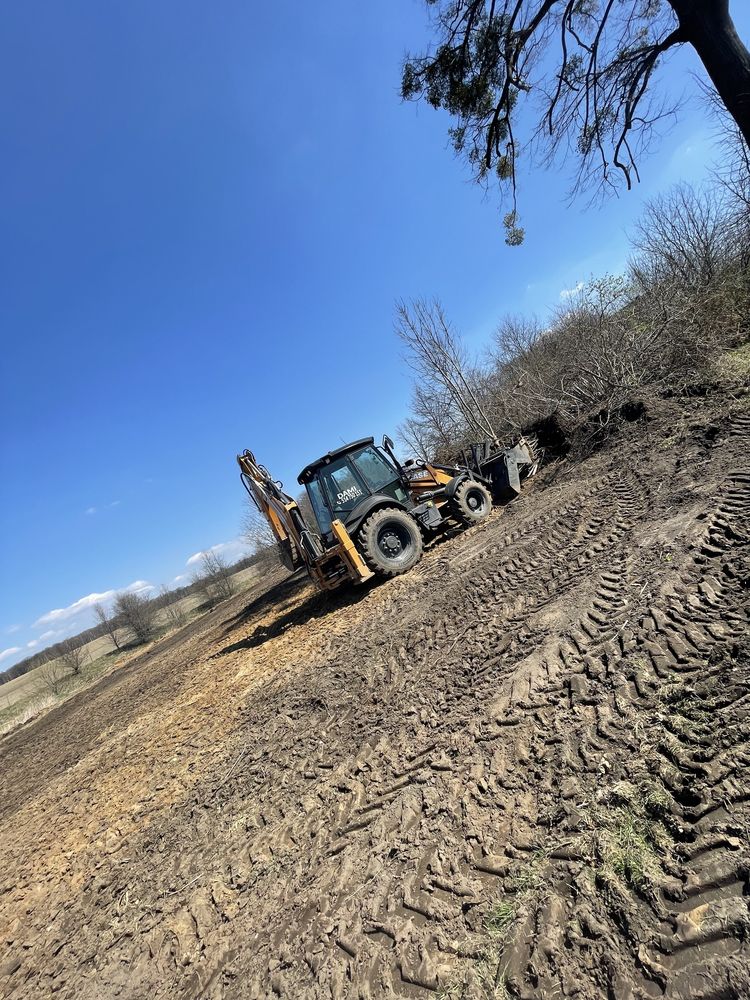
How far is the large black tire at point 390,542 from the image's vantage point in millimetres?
7402

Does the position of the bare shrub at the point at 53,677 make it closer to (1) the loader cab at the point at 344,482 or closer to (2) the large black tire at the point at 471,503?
(1) the loader cab at the point at 344,482

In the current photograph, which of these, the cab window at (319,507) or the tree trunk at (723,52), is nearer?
the tree trunk at (723,52)

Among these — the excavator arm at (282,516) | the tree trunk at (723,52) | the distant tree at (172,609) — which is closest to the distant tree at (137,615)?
the distant tree at (172,609)

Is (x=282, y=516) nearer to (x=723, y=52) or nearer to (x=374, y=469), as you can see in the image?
(x=374, y=469)

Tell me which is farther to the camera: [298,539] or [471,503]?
[471,503]

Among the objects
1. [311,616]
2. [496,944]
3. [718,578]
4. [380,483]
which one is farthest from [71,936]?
[380,483]

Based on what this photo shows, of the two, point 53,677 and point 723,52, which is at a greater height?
point 723,52

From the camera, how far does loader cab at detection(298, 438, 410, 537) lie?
8.08m

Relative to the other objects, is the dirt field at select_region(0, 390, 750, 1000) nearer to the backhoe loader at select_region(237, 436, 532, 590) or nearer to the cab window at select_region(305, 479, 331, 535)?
the backhoe loader at select_region(237, 436, 532, 590)

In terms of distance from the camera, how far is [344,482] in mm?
8141

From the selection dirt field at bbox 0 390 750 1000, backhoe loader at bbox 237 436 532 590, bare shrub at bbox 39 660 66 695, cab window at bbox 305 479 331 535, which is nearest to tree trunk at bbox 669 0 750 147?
dirt field at bbox 0 390 750 1000

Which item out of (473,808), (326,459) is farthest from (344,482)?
(473,808)

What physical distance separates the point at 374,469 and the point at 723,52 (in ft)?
20.6

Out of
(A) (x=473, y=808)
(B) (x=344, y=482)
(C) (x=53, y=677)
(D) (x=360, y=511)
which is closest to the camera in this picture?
(A) (x=473, y=808)
